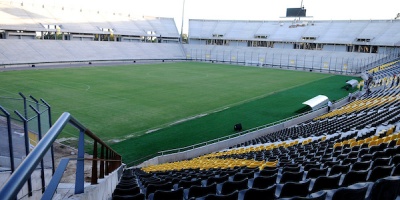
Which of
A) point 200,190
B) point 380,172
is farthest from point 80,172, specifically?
point 380,172

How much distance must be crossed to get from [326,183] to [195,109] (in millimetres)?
22852

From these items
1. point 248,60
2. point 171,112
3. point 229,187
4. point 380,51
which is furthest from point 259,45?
point 229,187

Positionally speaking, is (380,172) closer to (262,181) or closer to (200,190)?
(262,181)

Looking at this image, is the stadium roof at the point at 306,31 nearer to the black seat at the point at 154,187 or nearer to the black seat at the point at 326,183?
the black seat at the point at 326,183

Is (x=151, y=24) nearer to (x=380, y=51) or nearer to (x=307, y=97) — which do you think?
(x=380, y=51)

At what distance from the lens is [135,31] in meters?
80.4

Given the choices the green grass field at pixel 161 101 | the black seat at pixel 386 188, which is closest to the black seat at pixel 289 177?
the black seat at pixel 386 188

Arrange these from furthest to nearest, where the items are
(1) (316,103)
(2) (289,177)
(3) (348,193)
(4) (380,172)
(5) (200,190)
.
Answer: (1) (316,103) → (2) (289,177) → (5) (200,190) → (4) (380,172) → (3) (348,193)

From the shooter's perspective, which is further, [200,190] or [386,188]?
[200,190]

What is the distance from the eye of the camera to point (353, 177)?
15.8 ft

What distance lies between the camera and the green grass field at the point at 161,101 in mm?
20375

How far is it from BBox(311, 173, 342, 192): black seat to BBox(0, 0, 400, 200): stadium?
18 millimetres

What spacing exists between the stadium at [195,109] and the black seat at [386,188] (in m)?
0.01

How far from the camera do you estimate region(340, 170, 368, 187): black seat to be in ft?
15.7
